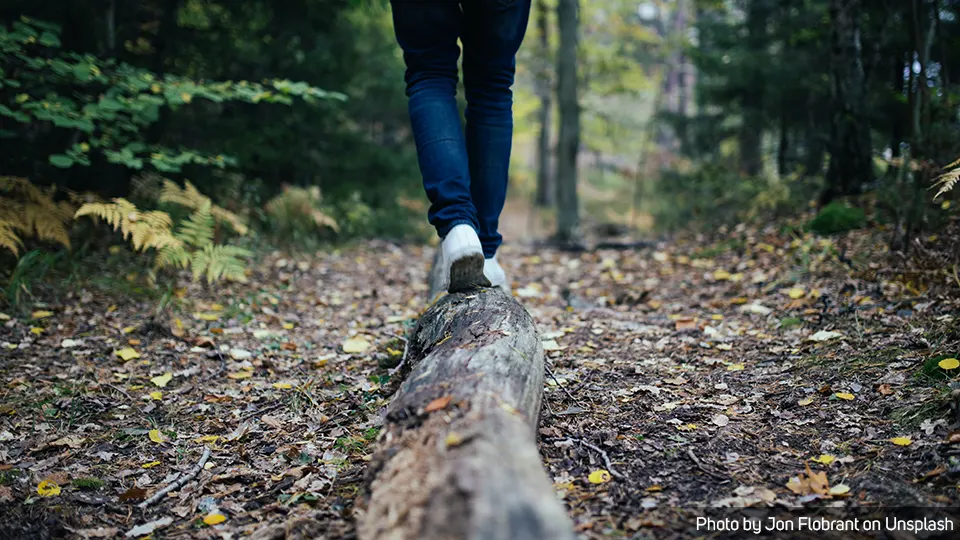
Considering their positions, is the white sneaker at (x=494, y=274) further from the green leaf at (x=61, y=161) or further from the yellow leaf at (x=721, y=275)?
the green leaf at (x=61, y=161)

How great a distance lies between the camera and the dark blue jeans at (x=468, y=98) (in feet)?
7.03

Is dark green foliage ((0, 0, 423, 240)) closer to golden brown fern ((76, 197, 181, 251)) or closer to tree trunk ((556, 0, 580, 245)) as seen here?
golden brown fern ((76, 197, 181, 251))

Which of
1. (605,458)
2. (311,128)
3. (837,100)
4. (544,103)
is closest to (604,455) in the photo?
(605,458)

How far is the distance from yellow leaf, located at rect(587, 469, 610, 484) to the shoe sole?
84 centimetres

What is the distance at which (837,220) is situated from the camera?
160 inches

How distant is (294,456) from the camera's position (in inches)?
73.2

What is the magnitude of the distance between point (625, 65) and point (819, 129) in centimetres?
586

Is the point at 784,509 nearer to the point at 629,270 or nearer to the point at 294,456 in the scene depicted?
the point at 294,456

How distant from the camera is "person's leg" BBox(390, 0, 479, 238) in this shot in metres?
2.13

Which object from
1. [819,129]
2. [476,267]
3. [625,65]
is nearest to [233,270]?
[476,267]

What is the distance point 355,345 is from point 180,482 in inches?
45.7

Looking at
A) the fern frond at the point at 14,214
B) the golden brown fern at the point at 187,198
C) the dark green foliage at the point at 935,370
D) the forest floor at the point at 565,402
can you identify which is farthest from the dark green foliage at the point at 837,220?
the fern frond at the point at 14,214

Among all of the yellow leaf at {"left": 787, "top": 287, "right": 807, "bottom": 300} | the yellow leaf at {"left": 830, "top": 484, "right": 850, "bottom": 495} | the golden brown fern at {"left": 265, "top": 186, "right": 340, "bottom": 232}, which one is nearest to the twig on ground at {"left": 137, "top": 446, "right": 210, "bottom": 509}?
the yellow leaf at {"left": 830, "top": 484, "right": 850, "bottom": 495}

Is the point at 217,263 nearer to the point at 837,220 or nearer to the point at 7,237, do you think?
the point at 7,237
